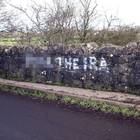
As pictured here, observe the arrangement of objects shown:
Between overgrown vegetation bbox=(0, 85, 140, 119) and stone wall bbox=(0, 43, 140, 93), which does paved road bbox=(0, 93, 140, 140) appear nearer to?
overgrown vegetation bbox=(0, 85, 140, 119)

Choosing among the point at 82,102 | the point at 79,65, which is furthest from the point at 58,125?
the point at 79,65

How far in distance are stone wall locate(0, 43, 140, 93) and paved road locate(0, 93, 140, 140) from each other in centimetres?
270

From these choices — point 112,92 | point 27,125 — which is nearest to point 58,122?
point 27,125

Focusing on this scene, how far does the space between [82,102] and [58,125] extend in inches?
96.7

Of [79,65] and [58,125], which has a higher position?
[79,65]

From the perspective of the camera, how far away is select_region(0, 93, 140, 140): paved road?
22.7 feet

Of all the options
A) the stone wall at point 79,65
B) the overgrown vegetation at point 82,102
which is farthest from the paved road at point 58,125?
the stone wall at point 79,65

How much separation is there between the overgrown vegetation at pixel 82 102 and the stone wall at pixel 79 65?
5.08ft

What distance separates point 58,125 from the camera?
780 cm

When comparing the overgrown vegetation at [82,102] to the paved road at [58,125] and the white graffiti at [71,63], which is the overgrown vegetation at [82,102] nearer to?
the paved road at [58,125]

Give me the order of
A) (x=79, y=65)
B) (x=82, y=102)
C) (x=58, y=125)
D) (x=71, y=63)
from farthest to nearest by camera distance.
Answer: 1. (x=71, y=63)
2. (x=79, y=65)
3. (x=82, y=102)
4. (x=58, y=125)

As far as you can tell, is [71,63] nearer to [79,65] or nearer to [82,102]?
[79,65]

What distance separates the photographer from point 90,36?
61.6 feet

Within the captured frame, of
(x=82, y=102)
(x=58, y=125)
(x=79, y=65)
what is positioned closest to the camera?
(x=58, y=125)
